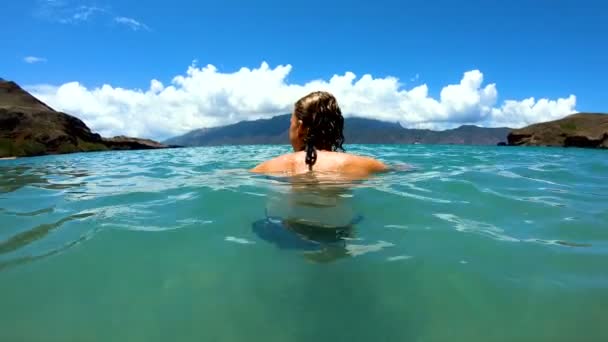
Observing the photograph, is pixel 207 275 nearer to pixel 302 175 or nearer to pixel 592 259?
pixel 592 259

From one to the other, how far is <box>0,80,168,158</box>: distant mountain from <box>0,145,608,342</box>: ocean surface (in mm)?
41443

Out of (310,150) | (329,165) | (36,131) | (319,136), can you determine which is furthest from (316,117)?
(36,131)

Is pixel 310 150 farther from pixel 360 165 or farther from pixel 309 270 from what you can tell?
pixel 309 270

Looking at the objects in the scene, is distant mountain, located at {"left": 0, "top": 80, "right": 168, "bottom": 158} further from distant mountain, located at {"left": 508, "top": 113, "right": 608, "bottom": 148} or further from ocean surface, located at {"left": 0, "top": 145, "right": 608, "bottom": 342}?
distant mountain, located at {"left": 508, "top": 113, "right": 608, "bottom": 148}

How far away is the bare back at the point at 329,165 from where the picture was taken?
5020 mm

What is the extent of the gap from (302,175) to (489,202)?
8.21 feet

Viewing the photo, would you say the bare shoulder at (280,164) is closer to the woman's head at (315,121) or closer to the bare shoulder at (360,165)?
the woman's head at (315,121)

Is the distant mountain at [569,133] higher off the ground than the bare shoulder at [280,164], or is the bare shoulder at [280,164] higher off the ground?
the distant mountain at [569,133]

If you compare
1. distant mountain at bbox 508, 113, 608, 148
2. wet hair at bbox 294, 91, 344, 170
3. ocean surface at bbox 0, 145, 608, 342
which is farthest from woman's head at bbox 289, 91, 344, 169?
distant mountain at bbox 508, 113, 608, 148

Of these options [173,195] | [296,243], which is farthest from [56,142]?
[296,243]

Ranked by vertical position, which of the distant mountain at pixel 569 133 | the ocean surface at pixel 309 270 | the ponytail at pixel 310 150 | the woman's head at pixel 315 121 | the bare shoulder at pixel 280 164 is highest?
the distant mountain at pixel 569 133

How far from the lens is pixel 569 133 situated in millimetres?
72438

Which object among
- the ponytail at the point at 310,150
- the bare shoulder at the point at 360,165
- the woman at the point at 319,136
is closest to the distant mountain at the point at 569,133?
the bare shoulder at the point at 360,165

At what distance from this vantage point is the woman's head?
4.95m
